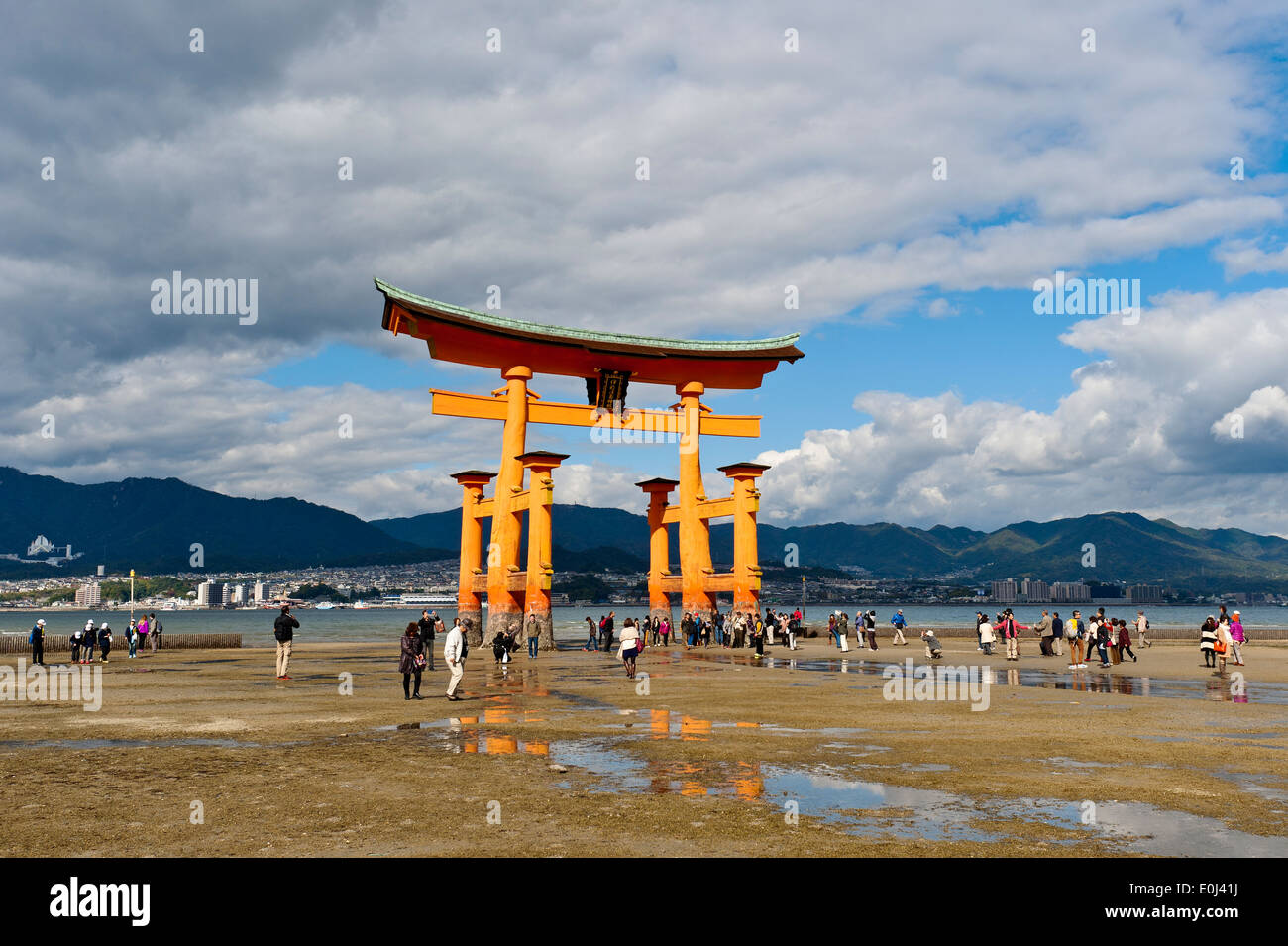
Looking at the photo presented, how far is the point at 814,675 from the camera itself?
23.8 m

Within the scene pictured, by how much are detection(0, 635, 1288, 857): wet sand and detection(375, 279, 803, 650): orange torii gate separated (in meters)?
20.5

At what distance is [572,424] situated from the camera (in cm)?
4391

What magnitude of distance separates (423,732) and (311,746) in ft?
6.04

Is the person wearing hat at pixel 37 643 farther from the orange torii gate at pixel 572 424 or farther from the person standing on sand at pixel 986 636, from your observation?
the person standing on sand at pixel 986 636

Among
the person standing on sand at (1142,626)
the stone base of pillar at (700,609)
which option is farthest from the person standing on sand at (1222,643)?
the stone base of pillar at (700,609)

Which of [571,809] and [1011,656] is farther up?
[571,809]

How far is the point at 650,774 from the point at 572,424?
116 feet

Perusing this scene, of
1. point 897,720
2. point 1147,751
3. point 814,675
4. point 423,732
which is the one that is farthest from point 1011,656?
point 423,732

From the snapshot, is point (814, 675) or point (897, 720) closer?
point (897, 720)

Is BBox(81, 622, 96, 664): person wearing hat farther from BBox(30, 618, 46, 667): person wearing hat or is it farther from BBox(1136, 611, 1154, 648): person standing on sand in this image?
BBox(1136, 611, 1154, 648): person standing on sand

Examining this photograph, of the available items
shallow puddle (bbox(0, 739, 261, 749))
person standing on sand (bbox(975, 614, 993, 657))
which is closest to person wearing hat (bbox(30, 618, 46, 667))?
shallow puddle (bbox(0, 739, 261, 749))

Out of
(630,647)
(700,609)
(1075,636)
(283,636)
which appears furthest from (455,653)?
(700,609)

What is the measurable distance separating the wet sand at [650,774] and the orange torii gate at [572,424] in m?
20.5
